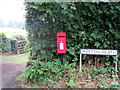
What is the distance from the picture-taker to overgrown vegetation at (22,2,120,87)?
118 inches

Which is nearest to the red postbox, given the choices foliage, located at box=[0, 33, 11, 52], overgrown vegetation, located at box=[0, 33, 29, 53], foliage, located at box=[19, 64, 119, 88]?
foliage, located at box=[19, 64, 119, 88]

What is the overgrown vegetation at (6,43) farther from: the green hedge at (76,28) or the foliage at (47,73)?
the foliage at (47,73)

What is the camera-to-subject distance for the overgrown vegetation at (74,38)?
3.01 m

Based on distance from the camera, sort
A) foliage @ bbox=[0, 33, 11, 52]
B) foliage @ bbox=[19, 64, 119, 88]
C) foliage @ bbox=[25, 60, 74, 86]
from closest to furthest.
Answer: foliage @ bbox=[19, 64, 119, 88], foliage @ bbox=[25, 60, 74, 86], foliage @ bbox=[0, 33, 11, 52]

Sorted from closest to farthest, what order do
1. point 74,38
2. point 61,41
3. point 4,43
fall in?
point 61,41 < point 74,38 < point 4,43

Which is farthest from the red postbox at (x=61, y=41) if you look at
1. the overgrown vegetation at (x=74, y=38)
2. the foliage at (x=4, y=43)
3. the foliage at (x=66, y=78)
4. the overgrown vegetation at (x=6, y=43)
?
the foliage at (x=4, y=43)

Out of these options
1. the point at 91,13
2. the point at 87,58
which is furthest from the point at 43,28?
the point at 87,58

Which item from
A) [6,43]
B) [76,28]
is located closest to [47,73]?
[76,28]

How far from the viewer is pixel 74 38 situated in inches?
133

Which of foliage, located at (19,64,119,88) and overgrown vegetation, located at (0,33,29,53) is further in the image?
overgrown vegetation, located at (0,33,29,53)

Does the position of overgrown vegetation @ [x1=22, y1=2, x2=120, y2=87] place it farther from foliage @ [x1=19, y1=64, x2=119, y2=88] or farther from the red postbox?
the red postbox

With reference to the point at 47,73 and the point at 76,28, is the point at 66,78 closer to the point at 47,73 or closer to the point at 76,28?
the point at 47,73

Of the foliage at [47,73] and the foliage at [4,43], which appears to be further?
the foliage at [4,43]

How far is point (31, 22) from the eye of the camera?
146 inches
